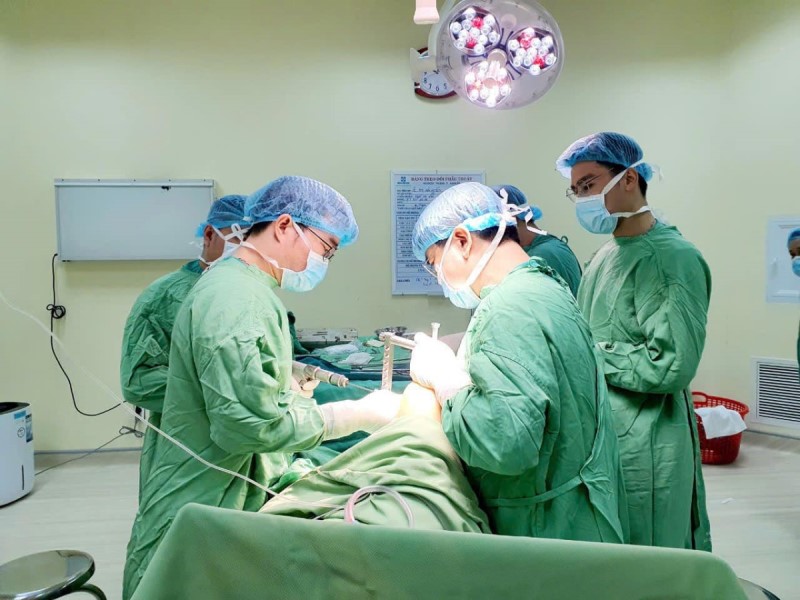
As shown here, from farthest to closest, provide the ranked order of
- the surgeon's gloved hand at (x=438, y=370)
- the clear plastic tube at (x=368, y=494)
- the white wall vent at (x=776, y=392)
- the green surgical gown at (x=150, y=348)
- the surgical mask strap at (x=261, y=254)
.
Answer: the white wall vent at (x=776, y=392) < the green surgical gown at (x=150, y=348) < the surgical mask strap at (x=261, y=254) < the surgeon's gloved hand at (x=438, y=370) < the clear plastic tube at (x=368, y=494)

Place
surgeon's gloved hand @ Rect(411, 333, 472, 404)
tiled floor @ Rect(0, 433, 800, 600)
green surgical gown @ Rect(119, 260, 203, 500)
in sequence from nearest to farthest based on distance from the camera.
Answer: surgeon's gloved hand @ Rect(411, 333, 472, 404)
green surgical gown @ Rect(119, 260, 203, 500)
tiled floor @ Rect(0, 433, 800, 600)

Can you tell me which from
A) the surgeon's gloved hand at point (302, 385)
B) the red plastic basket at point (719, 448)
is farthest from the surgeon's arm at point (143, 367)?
the red plastic basket at point (719, 448)

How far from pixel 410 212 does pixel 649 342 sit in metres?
2.50

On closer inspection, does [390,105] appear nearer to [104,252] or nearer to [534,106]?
[534,106]

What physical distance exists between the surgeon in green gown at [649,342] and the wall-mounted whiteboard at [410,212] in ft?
6.88

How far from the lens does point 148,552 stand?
1272mm

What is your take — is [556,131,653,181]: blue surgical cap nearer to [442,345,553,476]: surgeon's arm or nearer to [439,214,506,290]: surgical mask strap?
[439,214,506,290]: surgical mask strap

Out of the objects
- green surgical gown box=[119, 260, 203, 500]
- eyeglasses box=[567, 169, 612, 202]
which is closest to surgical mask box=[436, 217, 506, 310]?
eyeglasses box=[567, 169, 612, 202]

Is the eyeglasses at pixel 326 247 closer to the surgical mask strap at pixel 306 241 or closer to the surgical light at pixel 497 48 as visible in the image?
the surgical mask strap at pixel 306 241

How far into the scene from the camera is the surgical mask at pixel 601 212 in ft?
5.95

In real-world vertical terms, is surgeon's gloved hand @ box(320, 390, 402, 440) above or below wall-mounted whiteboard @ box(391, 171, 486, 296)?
below

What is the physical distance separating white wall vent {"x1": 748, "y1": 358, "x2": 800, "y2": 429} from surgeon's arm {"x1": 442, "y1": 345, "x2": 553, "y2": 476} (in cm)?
361

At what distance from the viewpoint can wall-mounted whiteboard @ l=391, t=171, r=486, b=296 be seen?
3.88 m

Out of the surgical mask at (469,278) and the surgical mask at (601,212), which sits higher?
the surgical mask at (601,212)
